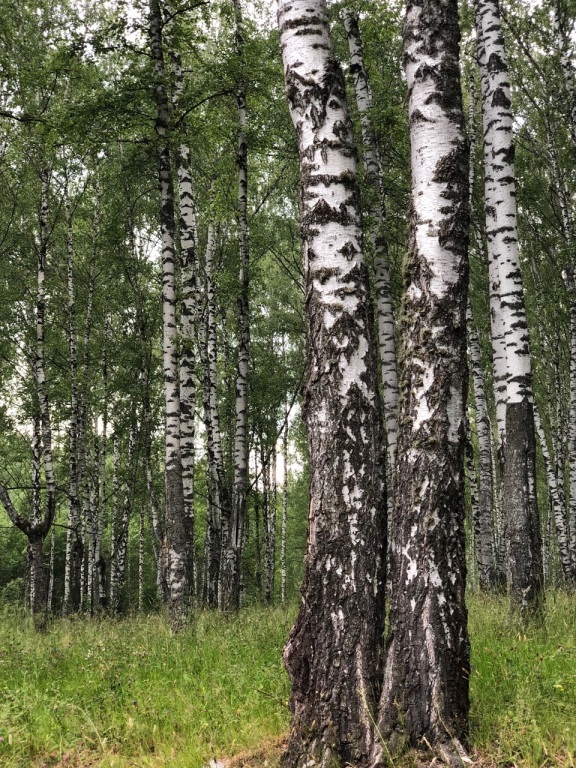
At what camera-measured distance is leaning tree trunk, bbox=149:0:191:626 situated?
7473mm

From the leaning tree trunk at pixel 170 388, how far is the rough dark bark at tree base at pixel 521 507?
404 cm

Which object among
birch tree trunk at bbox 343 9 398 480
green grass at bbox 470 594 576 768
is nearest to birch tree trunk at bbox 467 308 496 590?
birch tree trunk at bbox 343 9 398 480

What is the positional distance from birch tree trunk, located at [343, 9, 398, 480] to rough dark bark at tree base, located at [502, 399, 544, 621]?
3476 millimetres

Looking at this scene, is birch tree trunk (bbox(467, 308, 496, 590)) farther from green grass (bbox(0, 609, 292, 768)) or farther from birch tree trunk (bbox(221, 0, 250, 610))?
green grass (bbox(0, 609, 292, 768))

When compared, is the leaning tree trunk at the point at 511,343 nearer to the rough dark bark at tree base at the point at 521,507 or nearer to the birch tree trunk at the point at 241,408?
the rough dark bark at tree base at the point at 521,507

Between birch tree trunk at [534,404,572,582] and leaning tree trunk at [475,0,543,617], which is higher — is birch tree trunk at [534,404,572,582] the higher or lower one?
the lower one

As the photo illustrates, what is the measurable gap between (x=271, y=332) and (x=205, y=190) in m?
7.10

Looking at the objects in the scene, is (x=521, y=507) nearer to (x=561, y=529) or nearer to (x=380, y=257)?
(x=380, y=257)

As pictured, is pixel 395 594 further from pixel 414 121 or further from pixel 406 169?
pixel 406 169

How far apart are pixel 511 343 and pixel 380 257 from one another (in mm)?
4158

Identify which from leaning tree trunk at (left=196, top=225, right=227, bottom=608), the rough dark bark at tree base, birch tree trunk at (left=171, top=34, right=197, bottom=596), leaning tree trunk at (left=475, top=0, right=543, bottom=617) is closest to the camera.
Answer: the rough dark bark at tree base

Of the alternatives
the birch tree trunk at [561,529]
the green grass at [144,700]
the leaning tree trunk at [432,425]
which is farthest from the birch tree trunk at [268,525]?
the leaning tree trunk at [432,425]

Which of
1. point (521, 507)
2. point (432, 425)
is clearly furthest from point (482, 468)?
point (432, 425)

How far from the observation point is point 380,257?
31.1 feet
